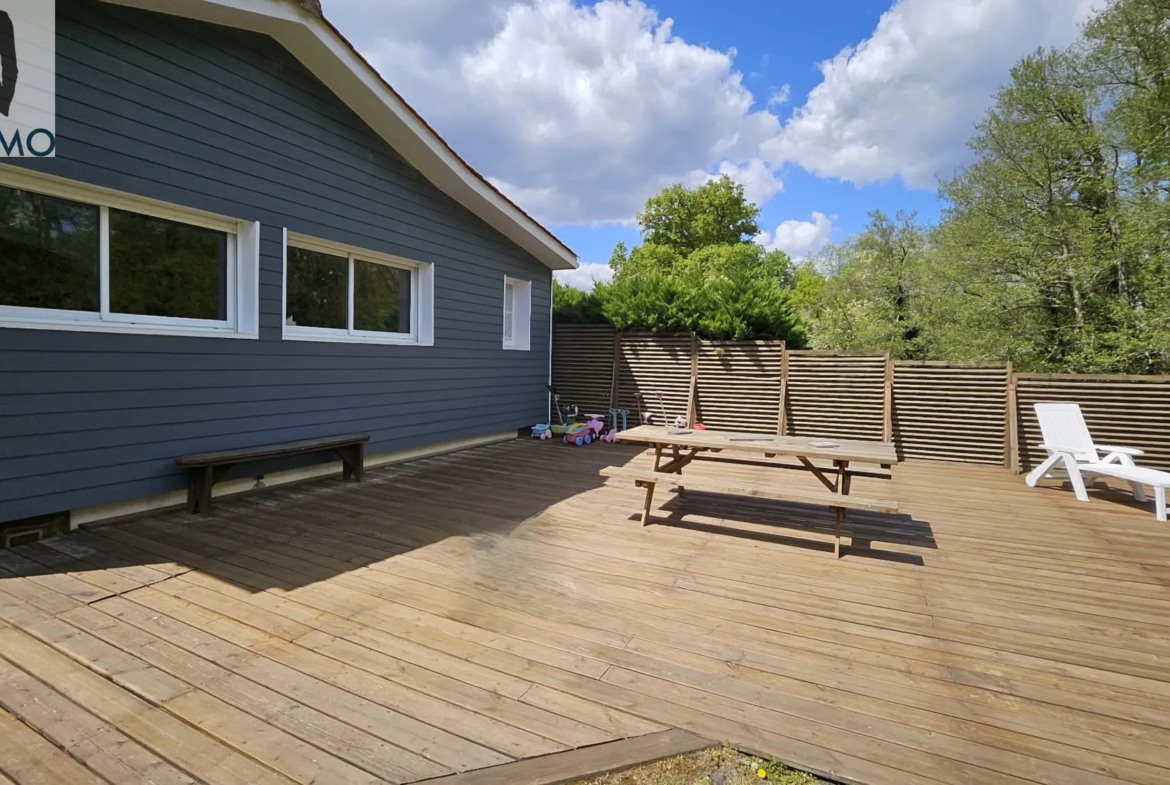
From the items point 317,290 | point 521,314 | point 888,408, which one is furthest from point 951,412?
point 317,290

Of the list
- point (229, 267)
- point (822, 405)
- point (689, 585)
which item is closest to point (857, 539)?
point (689, 585)

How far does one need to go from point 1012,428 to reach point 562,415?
7.21 meters

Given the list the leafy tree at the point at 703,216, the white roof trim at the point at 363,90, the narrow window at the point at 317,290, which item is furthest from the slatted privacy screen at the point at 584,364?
the leafy tree at the point at 703,216

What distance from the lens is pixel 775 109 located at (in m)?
17.6

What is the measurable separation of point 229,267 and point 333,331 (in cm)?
131

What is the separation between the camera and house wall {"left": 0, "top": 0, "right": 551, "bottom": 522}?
3.80 meters

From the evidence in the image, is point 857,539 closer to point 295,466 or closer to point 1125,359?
point 295,466

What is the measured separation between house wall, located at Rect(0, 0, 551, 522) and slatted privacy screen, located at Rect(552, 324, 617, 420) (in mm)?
3317

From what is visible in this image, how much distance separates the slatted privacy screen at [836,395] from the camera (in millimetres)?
8383

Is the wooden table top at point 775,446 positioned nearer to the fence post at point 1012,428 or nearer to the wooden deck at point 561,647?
the wooden deck at point 561,647

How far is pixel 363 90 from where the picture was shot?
580cm

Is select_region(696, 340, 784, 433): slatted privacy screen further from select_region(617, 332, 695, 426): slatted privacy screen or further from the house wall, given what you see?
the house wall

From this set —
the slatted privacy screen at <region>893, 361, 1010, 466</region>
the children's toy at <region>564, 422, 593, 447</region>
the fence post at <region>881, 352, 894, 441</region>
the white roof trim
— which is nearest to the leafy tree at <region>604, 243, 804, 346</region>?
the fence post at <region>881, 352, 894, 441</region>

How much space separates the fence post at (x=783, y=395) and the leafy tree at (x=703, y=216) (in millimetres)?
23938
